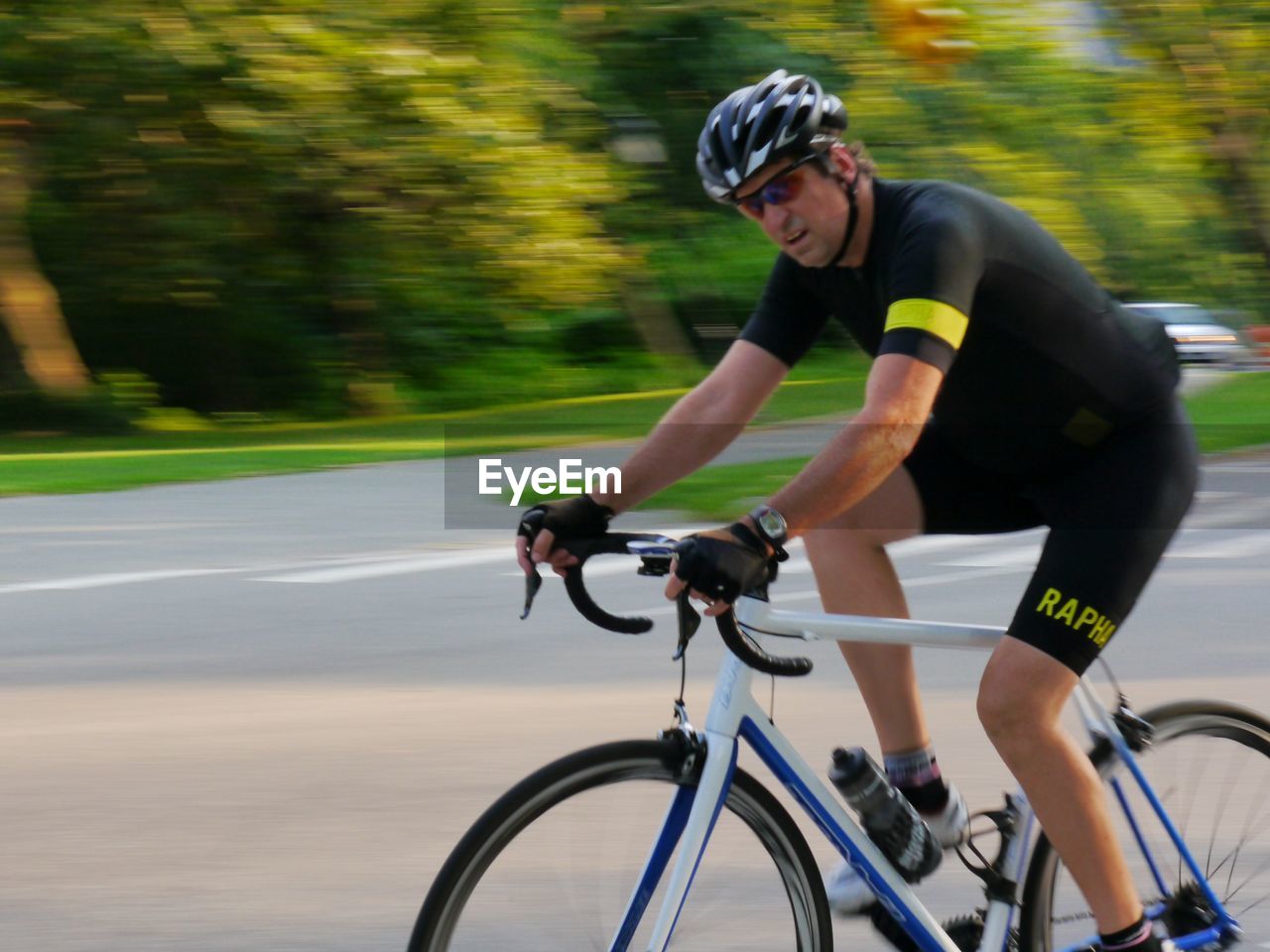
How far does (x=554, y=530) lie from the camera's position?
318 cm

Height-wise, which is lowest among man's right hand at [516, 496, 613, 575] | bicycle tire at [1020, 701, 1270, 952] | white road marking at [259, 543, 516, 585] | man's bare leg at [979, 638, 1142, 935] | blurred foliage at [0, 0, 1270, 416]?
blurred foliage at [0, 0, 1270, 416]

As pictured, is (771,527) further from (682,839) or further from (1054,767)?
(1054,767)

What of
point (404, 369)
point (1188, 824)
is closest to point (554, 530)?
point (1188, 824)

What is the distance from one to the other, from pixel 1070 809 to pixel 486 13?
22442mm

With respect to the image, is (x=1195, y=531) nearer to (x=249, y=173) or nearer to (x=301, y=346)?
(x=249, y=173)

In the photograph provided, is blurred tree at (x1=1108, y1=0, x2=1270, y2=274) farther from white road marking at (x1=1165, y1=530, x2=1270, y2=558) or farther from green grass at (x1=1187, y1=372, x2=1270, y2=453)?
white road marking at (x1=1165, y1=530, x2=1270, y2=558)

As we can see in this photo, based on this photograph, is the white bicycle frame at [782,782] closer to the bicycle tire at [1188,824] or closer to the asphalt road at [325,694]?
the bicycle tire at [1188,824]

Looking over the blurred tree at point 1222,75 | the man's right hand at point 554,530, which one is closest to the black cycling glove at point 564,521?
the man's right hand at point 554,530

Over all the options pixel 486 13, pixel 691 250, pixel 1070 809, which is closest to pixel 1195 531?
pixel 1070 809

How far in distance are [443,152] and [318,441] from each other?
4284 mm

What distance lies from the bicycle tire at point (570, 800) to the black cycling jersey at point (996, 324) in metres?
0.70

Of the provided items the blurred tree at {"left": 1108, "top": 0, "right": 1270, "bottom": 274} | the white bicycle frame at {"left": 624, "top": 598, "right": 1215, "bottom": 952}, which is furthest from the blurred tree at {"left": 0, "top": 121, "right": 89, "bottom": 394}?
the white bicycle frame at {"left": 624, "top": 598, "right": 1215, "bottom": 952}

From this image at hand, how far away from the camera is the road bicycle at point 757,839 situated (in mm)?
2906

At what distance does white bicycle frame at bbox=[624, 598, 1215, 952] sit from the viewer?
297cm
